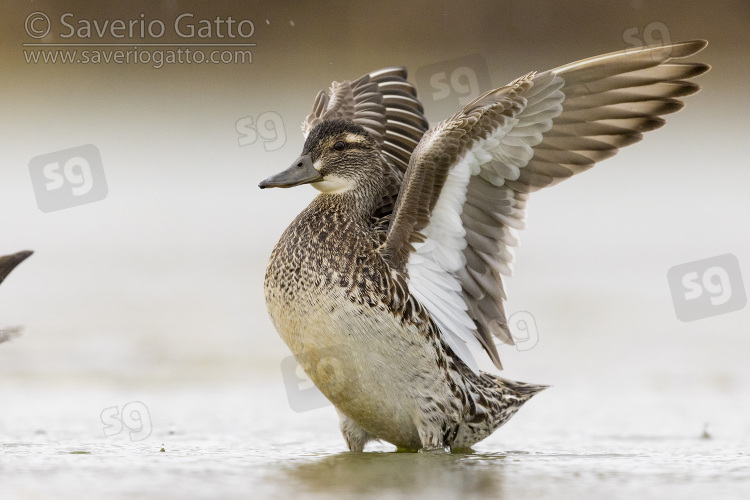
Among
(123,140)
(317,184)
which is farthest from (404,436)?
(123,140)

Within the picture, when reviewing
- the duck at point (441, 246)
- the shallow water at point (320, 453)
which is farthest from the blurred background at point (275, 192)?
the duck at point (441, 246)

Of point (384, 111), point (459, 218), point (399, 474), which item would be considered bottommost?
point (399, 474)

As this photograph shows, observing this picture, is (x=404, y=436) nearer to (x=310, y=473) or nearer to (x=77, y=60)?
(x=310, y=473)

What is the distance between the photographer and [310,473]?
4609mm

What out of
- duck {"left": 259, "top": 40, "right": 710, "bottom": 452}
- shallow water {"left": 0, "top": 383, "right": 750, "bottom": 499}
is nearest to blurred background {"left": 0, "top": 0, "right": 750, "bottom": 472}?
shallow water {"left": 0, "top": 383, "right": 750, "bottom": 499}

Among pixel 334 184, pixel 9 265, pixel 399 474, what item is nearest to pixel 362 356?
pixel 399 474

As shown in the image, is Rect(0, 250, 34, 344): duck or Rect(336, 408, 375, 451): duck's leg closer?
Rect(0, 250, 34, 344): duck

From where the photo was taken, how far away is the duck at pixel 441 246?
4.96 m

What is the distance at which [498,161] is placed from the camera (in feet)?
16.7

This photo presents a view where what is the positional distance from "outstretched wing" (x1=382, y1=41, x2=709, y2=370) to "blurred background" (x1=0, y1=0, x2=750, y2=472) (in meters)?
1.31

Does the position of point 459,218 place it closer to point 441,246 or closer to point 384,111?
point 441,246

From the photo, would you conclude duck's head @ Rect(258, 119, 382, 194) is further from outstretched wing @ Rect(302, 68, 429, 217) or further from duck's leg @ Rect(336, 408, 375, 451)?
duck's leg @ Rect(336, 408, 375, 451)

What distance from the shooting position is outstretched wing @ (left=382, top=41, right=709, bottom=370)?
194 inches

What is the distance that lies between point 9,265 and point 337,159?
5.49 feet
